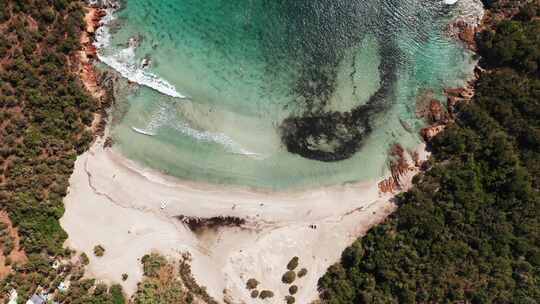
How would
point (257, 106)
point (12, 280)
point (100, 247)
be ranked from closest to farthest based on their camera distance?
point (12, 280) < point (100, 247) < point (257, 106)

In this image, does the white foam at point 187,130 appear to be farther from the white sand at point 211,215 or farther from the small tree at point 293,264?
the small tree at point 293,264

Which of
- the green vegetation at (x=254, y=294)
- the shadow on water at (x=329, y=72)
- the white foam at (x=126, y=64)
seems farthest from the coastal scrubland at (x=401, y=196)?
the shadow on water at (x=329, y=72)

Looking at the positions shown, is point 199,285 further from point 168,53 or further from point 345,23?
point 345,23

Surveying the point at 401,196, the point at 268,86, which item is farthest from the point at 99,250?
the point at 401,196

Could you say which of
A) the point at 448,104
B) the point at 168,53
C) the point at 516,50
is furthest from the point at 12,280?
the point at 516,50

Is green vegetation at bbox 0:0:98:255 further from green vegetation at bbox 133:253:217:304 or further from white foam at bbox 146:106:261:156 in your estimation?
green vegetation at bbox 133:253:217:304

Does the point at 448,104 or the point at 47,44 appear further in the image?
the point at 448,104

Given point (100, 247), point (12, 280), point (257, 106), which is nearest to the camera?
point (12, 280)
